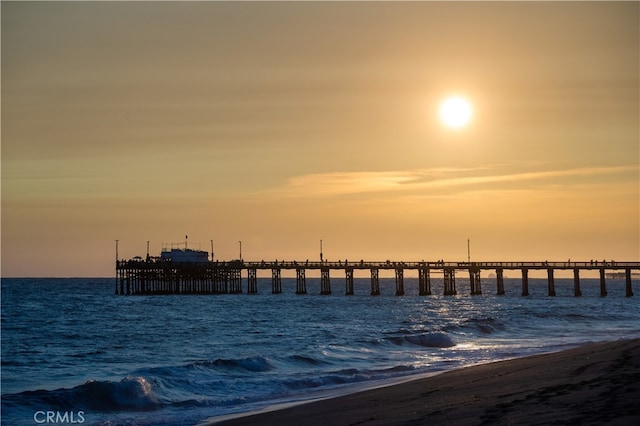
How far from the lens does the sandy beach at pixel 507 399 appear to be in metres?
11.9

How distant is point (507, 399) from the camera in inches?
557

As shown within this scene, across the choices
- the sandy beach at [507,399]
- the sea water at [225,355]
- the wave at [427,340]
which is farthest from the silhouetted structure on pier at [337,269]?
the sandy beach at [507,399]

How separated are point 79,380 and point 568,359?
1438cm

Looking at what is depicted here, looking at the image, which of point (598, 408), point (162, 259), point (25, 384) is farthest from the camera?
point (162, 259)

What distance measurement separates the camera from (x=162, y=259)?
4134 inches

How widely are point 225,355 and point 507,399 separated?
20008 mm

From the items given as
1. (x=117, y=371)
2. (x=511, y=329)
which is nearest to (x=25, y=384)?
(x=117, y=371)

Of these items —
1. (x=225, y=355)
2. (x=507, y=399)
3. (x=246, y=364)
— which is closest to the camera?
(x=507, y=399)

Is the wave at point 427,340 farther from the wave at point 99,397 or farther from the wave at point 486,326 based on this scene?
the wave at point 99,397

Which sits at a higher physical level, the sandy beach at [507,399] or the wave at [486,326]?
the sandy beach at [507,399]

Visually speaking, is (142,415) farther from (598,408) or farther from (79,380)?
(598,408)

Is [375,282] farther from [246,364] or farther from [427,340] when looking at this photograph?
[246,364]

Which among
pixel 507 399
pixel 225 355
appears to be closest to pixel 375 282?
pixel 225 355

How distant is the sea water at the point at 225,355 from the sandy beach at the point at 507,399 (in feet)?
10.2
